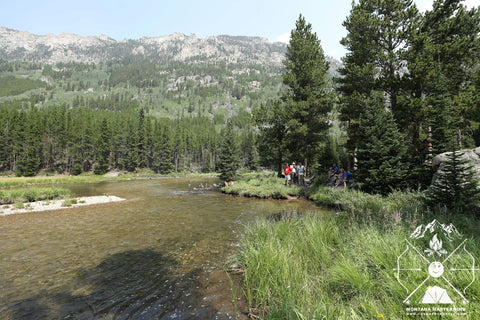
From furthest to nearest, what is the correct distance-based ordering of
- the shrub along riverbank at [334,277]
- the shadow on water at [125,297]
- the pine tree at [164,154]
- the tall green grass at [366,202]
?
the pine tree at [164,154]
the tall green grass at [366,202]
the shadow on water at [125,297]
the shrub along riverbank at [334,277]

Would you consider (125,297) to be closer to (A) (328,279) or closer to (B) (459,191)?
(A) (328,279)

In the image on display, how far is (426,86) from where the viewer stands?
1773cm

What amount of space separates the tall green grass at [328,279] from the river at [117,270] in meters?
0.83

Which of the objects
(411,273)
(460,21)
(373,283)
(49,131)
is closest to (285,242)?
(373,283)

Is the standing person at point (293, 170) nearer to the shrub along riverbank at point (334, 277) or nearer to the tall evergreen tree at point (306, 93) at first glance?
the tall evergreen tree at point (306, 93)

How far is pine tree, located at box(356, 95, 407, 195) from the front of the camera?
14438 millimetres

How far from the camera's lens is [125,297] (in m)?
4.86

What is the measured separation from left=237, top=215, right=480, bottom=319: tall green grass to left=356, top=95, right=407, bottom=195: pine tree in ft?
35.0

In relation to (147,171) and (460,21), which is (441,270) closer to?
(460,21)

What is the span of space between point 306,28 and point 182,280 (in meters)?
28.8

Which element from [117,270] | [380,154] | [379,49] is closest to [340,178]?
[380,154]

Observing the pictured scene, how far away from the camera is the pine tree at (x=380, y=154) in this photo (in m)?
14.4

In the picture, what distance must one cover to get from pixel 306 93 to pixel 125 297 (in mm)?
23912

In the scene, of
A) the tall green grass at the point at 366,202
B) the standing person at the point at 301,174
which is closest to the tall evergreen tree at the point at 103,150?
the standing person at the point at 301,174
